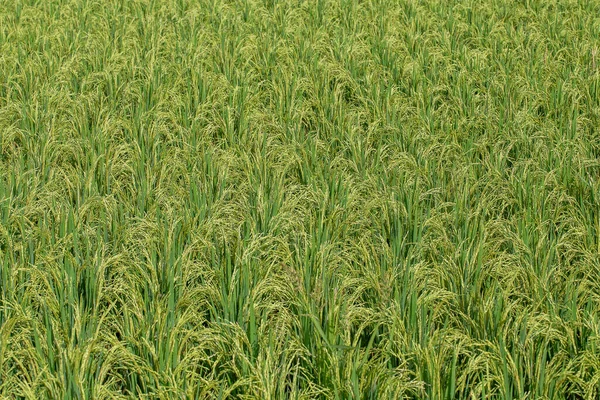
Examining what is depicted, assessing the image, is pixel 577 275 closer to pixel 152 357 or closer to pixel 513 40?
pixel 152 357

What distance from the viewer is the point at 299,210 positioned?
4.16m

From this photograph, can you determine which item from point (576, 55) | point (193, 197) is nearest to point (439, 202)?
point (193, 197)

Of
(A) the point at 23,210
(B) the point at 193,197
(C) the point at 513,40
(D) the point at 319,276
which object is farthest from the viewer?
(C) the point at 513,40

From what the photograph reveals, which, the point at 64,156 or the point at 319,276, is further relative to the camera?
the point at 64,156

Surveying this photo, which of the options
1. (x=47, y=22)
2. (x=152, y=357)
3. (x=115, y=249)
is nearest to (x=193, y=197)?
(x=115, y=249)

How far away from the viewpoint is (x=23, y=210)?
3.96m

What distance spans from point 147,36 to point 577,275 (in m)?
4.44

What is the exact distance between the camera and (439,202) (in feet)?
14.1

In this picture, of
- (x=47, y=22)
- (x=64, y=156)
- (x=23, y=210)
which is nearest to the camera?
(x=23, y=210)

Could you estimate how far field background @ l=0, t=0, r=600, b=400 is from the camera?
2869 millimetres

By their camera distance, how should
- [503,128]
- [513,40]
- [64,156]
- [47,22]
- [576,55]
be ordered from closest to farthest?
[64,156]
[503,128]
[576,55]
[513,40]
[47,22]

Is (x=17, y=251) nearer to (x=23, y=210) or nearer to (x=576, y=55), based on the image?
(x=23, y=210)

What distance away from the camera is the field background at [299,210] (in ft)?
9.41

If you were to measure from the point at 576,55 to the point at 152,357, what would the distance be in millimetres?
4720
